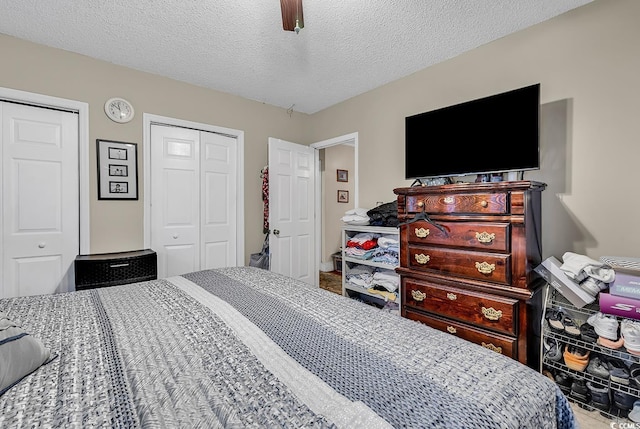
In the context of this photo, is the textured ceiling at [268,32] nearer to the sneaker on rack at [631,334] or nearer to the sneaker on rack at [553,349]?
the sneaker on rack at [631,334]

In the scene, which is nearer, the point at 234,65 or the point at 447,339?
the point at 447,339

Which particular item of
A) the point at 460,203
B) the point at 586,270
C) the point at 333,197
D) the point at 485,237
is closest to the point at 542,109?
the point at 460,203

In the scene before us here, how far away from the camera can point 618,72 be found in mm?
1877

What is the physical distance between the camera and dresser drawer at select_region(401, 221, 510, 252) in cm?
186

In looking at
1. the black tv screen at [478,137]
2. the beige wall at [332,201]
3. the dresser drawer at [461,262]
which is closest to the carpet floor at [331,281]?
the beige wall at [332,201]

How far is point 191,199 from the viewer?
332cm

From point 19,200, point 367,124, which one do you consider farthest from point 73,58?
point 367,124

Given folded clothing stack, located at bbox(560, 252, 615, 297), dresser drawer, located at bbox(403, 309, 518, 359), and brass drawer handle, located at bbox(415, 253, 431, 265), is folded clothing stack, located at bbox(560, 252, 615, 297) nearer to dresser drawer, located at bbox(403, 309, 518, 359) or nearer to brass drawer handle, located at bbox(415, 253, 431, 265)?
dresser drawer, located at bbox(403, 309, 518, 359)

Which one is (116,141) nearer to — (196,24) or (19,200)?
(19,200)

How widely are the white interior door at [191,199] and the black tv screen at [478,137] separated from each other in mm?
2200

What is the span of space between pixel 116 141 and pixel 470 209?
3213 mm

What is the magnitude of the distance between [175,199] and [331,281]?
2.60 meters

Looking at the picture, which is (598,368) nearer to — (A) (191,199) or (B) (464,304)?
(B) (464,304)

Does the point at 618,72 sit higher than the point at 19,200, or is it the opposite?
the point at 618,72
